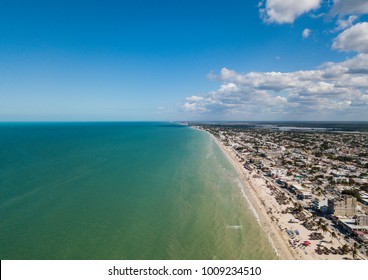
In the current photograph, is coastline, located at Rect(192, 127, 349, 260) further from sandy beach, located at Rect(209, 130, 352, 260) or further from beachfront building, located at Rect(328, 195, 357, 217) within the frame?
beachfront building, located at Rect(328, 195, 357, 217)

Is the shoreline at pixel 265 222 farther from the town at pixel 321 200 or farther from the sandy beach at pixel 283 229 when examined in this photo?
the town at pixel 321 200

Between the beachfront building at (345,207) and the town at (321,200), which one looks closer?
the town at (321,200)

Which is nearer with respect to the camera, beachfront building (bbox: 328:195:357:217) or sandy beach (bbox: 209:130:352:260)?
sandy beach (bbox: 209:130:352:260)

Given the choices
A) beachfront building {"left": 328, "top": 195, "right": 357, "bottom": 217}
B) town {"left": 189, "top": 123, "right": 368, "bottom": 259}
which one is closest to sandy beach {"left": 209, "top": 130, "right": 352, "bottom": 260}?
town {"left": 189, "top": 123, "right": 368, "bottom": 259}

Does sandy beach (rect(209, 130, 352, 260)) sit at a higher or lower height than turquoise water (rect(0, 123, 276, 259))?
lower

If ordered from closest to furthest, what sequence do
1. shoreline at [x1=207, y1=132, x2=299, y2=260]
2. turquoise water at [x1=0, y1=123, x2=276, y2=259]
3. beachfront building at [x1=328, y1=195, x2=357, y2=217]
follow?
turquoise water at [x1=0, y1=123, x2=276, y2=259] < shoreline at [x1=207, y1=132, x2=299, y2=260] < beachfront building at [x1=328, y1=195, x2=357, y2=217]

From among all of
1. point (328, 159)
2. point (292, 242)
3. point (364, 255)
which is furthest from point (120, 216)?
point (328, 159)

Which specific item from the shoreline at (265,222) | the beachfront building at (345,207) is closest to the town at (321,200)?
the beachfront building at (345,207)

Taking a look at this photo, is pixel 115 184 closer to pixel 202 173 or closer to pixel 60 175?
pixel 60 175
